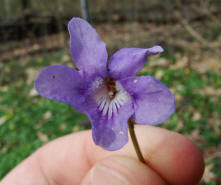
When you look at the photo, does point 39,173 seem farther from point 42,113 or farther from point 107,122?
point 42,113

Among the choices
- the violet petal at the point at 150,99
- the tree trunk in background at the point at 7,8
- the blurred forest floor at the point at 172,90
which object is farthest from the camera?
the tree trunk in background at the point at 7,8

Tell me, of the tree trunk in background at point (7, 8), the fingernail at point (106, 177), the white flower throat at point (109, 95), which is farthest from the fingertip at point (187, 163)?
the tree trunk in background at point (7, 8)

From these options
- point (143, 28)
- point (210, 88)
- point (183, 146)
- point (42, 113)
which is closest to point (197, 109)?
point (210, 88)

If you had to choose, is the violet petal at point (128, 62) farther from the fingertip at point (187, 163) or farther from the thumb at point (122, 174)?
the fingertip at point (187, 163)

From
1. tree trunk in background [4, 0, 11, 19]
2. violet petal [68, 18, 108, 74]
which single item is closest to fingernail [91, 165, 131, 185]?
violet petal [68, 18, 108, 74]

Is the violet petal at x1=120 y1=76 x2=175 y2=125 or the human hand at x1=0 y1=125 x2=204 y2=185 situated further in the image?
the human hand at x1=0 y1=125 x2=204 y2=185

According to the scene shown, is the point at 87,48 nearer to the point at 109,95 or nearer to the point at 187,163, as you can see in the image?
the point at 109,95

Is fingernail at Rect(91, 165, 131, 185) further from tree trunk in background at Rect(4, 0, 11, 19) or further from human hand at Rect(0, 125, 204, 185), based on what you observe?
A: tree trunk in background at Rect(4, 0, 11, 19)
